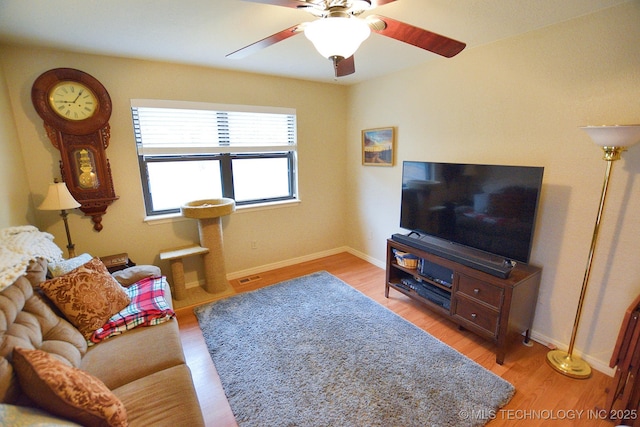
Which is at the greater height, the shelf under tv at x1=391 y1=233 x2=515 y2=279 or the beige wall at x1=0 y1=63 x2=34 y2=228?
Answer: the beige wall at x1=0 y1=63 x2=34 y2=228

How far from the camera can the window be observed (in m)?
2.88

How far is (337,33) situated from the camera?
1206mm

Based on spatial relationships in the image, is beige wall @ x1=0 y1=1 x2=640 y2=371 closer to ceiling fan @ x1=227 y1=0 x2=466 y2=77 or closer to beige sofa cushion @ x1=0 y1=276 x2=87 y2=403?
beige sofa cushion @ x1=0 y1=276 x2=87 y2=403

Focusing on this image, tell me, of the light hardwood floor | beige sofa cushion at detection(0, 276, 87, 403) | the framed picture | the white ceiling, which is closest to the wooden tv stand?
the light hardwood floor

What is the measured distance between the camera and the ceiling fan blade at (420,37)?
1320 millimetres

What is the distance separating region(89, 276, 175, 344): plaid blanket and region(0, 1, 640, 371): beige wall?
101 cm

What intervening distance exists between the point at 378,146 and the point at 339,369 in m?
2.51

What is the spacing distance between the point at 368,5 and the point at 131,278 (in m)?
2.46

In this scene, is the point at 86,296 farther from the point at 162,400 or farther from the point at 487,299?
the point at 487,299

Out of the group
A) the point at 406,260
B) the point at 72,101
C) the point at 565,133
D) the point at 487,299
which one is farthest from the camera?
the point at 406,260

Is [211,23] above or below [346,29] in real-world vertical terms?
above

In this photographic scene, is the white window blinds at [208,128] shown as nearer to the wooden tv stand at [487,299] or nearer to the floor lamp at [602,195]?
the wooden tv stand at [487,299]

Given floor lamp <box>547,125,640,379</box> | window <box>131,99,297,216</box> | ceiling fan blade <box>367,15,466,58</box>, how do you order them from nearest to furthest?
ceiling fan blade <box>367,15,466,58</box> → floor lamp <box>547,125,640,379</box> → window <box>131,99,297,216</box>

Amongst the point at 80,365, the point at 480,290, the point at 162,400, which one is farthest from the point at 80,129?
the point at 480,290
